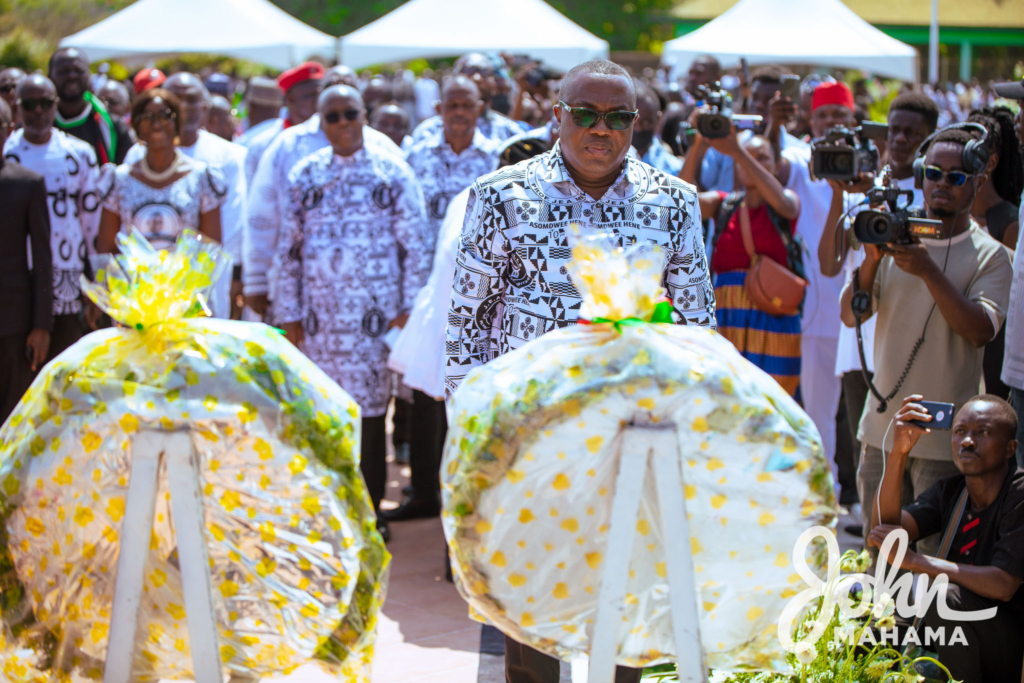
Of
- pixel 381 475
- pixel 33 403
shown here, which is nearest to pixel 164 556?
pixel 33 403

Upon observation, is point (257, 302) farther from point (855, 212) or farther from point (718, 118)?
point (855, 212)

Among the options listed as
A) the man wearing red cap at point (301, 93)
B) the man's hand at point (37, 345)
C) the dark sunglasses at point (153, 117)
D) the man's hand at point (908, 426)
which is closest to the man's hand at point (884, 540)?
the man's hand at point (908, 426)

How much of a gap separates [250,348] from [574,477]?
73cm

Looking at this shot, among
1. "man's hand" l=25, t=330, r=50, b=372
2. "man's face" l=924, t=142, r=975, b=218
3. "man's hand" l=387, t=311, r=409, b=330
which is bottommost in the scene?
"man's hand" l=25, t=330, r=50, b=372

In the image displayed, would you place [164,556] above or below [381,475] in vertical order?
above

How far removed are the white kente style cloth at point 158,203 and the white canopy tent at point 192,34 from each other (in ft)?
26.7

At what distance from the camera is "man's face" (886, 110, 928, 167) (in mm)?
5156

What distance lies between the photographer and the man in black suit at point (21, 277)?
5.71m

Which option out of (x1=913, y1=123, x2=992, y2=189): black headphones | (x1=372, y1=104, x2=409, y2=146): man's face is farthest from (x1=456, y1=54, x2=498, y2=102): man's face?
(x1=913, y1=123, x2=992, y2=189): black headphones

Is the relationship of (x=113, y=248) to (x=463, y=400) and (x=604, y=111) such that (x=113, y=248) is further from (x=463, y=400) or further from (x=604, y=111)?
(x=463, y=400)

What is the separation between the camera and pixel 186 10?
13.9 m

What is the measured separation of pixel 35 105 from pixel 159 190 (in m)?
1.10

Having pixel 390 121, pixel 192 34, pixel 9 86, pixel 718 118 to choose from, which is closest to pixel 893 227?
pixel 718 118

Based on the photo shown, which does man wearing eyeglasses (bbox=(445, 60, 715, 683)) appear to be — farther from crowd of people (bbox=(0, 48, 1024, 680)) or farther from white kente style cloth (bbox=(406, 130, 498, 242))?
white kente style cloth (bbox=(406, 130, 498, 242))
